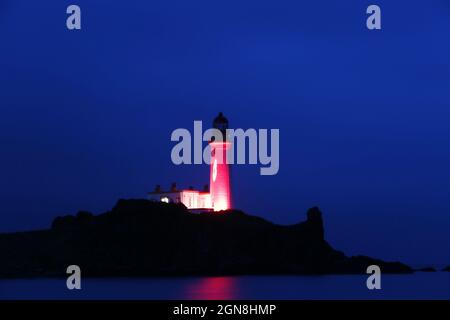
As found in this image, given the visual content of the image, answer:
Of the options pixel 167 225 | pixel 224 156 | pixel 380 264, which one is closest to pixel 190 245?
pixel 167 225

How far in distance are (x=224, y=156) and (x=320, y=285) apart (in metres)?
13.3

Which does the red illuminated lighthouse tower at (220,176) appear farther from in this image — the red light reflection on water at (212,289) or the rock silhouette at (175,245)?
the red light reflection on water at (212,289)

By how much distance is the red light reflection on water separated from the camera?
51366 millimetres

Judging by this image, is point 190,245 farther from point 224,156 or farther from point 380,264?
point 380,264

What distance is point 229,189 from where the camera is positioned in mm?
70938

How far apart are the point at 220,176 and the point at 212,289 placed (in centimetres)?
1494

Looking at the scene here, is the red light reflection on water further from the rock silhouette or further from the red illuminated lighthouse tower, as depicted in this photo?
the red illuminated lighthouse tower

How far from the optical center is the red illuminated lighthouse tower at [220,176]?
7019 cm

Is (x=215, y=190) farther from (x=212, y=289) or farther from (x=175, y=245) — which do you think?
(x=212, y=289)

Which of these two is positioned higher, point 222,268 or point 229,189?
point 229,189

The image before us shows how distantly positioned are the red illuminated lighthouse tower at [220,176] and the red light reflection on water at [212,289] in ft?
21.3

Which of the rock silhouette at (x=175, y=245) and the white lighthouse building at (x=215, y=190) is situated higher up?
the white lighthouse building at (x=215, y=190)

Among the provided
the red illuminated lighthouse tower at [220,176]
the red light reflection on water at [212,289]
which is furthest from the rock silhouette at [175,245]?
the red light reflection on water at [212,289]

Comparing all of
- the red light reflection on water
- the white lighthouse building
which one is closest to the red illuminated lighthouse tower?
the white lighthouse building
